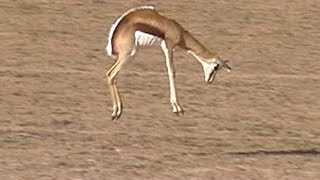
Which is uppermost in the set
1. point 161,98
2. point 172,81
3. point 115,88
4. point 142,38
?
point 142,38

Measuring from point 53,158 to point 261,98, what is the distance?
3.07 m

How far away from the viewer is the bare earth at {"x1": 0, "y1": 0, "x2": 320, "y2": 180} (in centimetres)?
837

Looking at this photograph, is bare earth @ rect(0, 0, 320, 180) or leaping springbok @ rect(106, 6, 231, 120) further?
bare earth @ rect(0, 0, 320, 180)

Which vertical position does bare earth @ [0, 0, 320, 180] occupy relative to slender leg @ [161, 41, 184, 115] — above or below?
below

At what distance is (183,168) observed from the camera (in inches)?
324

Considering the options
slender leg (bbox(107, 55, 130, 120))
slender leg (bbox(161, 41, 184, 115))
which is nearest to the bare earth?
slender leg (bbox(107, 55, 130, 120))

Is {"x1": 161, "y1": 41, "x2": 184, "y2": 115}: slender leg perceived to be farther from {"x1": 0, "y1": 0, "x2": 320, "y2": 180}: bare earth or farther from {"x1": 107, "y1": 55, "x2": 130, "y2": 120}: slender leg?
{"x1": 0, "y1": 0, "x2": 320, "y2": 180}: bare earth

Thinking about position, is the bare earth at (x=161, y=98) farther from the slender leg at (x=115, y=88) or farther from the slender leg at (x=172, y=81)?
the slender leg at (x=172, y=81)

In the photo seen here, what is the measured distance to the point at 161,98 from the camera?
35.2ft

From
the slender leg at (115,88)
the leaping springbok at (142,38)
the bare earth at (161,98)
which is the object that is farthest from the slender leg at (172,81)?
the bare earth at (161,98)

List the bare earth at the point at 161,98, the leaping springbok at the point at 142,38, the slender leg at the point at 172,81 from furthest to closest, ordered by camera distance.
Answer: the bare earth at the point at 161,98 < the leaping springbok at the point at 142,38 < the slender leg at the point at 172,81

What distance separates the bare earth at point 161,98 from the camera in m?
8.37

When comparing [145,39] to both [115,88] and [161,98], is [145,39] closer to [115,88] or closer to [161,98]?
[115,88]

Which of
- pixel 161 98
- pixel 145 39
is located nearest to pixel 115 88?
pixel 145 39
